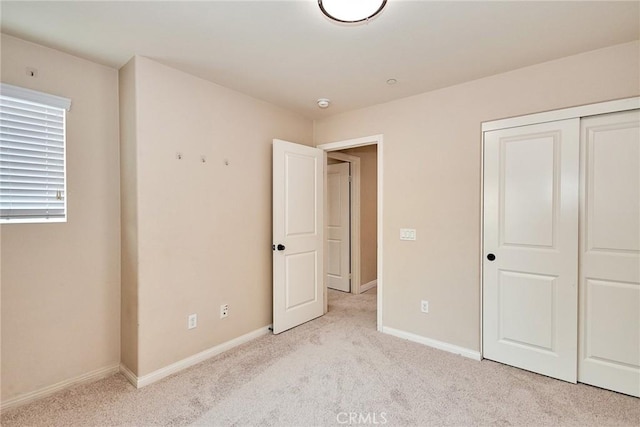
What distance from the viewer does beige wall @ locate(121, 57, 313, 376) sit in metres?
2.24

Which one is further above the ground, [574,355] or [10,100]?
[10,100]

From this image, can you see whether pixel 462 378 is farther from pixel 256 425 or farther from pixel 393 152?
pixel 393 152

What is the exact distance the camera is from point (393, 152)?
3.10 m

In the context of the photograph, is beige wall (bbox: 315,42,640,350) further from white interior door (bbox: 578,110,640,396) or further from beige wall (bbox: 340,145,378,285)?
beige wall (bbox: 340,145,378,285)

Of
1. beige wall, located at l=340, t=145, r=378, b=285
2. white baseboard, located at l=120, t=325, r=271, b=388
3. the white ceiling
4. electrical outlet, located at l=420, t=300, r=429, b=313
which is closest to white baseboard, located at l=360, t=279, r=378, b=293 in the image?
beige wall, located at l=340, t=145, r=378, b=285

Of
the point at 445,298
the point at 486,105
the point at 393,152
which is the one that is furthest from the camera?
the point at 393,152

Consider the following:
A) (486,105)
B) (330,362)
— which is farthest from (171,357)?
(486,105)

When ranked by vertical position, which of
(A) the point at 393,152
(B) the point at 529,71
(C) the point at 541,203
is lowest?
(C) the point at 541,203

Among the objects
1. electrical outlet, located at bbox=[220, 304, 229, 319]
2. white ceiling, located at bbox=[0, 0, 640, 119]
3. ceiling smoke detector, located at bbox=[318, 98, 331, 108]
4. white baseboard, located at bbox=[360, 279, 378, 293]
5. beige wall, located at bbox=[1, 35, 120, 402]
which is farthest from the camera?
white baseboard, located at bbox=[360, 279, 378, 293]

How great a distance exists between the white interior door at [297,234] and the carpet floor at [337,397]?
2.05 feet

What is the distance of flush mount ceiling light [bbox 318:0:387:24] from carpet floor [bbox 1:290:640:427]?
2355mm

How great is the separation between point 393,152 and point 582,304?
196 centimetres

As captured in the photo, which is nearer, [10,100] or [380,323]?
[10,100]

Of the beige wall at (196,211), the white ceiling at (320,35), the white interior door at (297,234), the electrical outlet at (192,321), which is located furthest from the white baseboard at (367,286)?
the white ceiling at (320,35)
